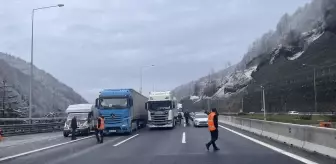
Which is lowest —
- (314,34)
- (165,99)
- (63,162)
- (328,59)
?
(63,162)

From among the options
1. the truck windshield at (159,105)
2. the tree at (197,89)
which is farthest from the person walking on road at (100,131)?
the tree at (197,89)

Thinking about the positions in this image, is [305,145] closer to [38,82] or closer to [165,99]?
[165,99]

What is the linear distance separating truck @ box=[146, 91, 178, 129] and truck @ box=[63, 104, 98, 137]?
5.00 metres

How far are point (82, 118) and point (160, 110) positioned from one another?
293 inches

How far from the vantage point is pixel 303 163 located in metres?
11.8

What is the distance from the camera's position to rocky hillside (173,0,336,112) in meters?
86.3

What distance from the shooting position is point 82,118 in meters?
33.5

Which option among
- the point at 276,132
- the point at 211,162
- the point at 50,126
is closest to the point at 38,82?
the point at 50,126

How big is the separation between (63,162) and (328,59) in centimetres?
8685

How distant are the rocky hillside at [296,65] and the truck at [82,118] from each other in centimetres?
5180

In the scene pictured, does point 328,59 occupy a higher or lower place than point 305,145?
higher

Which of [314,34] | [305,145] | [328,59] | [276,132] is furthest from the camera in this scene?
[314,34]


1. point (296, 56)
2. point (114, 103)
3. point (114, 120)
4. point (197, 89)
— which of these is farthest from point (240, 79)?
point (114, 120)

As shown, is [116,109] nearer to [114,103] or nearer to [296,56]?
[114,103]
